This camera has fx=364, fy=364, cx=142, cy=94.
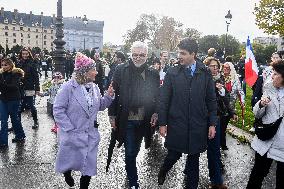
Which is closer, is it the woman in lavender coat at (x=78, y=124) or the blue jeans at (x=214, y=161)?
the woman in lavender coat at (x=78, y=124)

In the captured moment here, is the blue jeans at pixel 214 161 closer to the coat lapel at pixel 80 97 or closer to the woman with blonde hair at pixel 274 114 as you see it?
the woman with blonde hair at pixel 274 114

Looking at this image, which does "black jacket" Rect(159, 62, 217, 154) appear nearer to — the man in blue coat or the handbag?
the man in blue coat

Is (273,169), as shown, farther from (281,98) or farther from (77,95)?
(77,95)

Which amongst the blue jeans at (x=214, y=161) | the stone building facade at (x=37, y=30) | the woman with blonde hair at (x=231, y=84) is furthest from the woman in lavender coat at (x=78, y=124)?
the stone building facade at (x=37, y=30)

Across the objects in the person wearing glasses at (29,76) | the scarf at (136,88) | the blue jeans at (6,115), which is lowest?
the blue jeans at (6,115)

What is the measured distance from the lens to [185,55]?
4.50 m

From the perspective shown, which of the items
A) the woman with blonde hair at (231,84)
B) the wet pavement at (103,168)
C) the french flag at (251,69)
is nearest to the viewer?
the wet pavement at (103,168)

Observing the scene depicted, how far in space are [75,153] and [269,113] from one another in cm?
241

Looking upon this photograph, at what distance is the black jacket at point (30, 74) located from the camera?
357 inches

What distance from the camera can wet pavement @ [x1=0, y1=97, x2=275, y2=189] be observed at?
17.4ft

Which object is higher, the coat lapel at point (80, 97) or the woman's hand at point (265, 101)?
the woman's hand at point (265, 101)

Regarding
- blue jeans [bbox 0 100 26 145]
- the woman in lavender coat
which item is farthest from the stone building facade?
the woman in lavender coat

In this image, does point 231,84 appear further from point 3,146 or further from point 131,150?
point 3,146

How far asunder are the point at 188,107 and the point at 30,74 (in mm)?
5760
